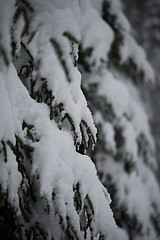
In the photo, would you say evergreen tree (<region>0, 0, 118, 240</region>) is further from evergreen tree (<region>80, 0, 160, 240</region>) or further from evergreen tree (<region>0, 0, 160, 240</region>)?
evergreen tree (<region>80, 0, 160, 240</region>)

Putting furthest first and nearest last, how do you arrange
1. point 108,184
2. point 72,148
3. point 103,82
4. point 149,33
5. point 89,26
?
point 149,33
point 108,184
point 103,82
point 89,26
point 72,148

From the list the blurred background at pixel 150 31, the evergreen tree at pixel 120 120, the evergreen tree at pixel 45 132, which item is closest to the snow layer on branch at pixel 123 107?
the evergreen tree at pixel 120 120

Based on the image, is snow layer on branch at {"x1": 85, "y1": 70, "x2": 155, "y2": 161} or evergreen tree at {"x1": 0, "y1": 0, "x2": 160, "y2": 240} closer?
evergreen tree at {"x1": 0, "y1": 0, "x2": 160, "y2": 240}

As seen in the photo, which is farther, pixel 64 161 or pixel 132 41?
pixel 132 41

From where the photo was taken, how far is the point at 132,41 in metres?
2.92

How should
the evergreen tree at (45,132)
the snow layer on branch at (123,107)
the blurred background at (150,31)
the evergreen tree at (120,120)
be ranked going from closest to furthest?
the evergreen tree at (45,132), the evergreen tree at (120,120), the snow layer on branch at (123,107), the blurred background at (150,31)

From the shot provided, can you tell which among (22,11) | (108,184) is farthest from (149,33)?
(22,11)

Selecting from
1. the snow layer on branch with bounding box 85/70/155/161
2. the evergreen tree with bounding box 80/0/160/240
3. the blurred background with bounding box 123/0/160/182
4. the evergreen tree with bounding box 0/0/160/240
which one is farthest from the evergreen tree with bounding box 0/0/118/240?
the blurred background with bounding box 123/0/160/182

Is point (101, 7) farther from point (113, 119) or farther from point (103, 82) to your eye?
point (113, 119)


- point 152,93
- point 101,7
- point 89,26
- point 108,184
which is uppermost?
point 101,7

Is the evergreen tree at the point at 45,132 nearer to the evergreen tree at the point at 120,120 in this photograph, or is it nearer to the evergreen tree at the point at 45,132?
the evergreen tree at the point at 45,132

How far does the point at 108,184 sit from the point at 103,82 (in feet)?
4.23

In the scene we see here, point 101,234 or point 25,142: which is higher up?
point 25,142

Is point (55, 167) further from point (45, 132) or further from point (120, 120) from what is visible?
point (120, 120)
